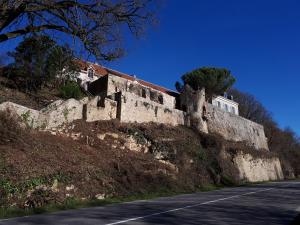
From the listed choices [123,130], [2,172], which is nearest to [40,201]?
[2,172]

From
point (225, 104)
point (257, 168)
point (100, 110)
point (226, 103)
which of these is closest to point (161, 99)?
point (100, 110)

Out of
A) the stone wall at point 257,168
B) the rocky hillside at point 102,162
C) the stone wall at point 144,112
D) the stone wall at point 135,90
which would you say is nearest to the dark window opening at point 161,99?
the stone wall at point 135,90

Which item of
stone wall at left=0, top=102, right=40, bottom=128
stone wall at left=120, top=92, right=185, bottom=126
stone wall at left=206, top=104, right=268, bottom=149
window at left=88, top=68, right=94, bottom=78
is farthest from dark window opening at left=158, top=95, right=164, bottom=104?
stone wall at left=0, top=102, right=40, bottom=128

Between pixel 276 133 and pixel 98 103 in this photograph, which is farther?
pixel 276 133

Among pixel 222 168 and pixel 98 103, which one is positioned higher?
pixel 98 103

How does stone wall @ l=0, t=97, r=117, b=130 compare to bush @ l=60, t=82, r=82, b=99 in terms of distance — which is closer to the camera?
stone wall @ l=0, t=97, r=117, b=130

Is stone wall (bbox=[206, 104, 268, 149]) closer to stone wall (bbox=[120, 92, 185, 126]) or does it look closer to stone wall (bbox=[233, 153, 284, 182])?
stone wall (bbox=[233, 153, 284, 182])

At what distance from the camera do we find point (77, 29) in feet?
42.8

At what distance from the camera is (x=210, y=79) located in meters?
54.4

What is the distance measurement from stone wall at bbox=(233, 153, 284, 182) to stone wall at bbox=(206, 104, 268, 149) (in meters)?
3.39

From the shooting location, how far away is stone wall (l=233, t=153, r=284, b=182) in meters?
36.2

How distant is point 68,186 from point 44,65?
15311 mm

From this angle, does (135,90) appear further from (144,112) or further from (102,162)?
(102,162)

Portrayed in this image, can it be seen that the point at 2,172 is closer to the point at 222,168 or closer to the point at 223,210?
the point at 223,210
